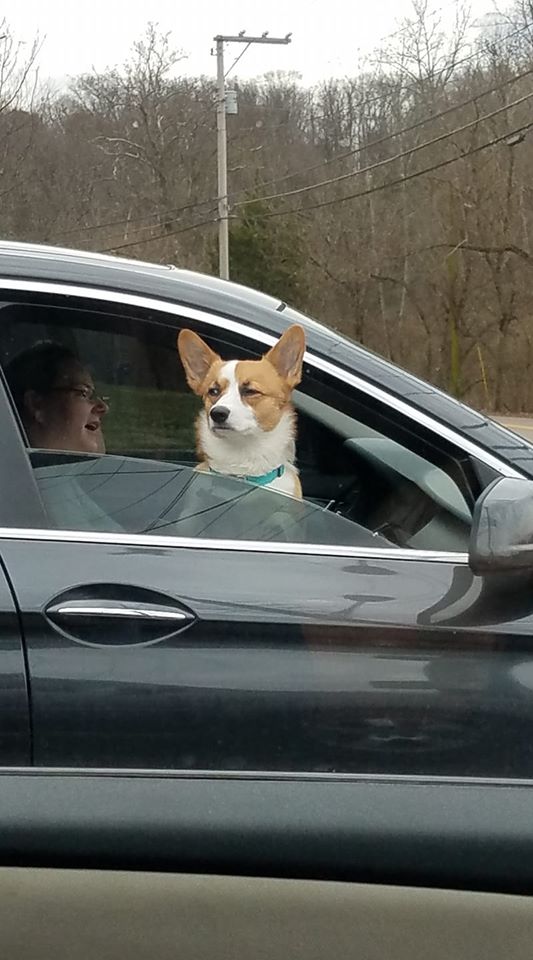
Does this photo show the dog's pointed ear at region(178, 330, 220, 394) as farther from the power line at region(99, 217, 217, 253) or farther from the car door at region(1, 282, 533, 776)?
the power line at region(99, 217, 217, 253)

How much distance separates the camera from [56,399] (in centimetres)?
227

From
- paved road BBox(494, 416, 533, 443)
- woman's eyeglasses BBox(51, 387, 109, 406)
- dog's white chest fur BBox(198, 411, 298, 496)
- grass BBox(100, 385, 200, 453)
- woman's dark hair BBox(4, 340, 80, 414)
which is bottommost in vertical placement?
dog's white chest fur BBox(198, 411, 298, 496)

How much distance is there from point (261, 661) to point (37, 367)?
33.7 inches

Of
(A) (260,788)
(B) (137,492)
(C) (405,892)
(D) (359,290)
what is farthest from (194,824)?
(D) (359,290)

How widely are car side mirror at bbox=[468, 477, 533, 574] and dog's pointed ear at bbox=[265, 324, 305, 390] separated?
1.66 feet

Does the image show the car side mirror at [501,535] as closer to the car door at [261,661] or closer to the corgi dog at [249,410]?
the car door at [261,661]

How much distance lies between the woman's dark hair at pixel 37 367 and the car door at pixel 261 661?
305mm

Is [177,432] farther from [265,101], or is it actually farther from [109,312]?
[265,101]

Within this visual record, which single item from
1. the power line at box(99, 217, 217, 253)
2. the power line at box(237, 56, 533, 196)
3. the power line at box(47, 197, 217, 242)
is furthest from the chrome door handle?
the power line at box(237, 56, 533, 196)

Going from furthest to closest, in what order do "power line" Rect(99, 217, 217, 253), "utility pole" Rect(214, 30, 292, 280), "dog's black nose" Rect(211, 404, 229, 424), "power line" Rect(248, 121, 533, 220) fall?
1. "power line" Rect(248, 121, 533, 220)
2. "utility pole" Rect(214, 30, 292, 280)
3. "power line" Rect(99, 217, 217, 253)
4. "dog's black nose" Rect(211, 404, 229, 424)

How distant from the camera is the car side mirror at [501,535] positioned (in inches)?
72.8

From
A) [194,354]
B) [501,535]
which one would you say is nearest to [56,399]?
[194,354]

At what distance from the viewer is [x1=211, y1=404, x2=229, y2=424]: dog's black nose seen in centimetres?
228

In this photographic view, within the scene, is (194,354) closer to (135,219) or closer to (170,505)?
(170,505)
